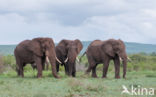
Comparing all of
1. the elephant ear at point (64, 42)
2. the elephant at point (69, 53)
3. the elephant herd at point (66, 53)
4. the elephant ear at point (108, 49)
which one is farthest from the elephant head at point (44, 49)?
the elephant ear at point (108, 49)

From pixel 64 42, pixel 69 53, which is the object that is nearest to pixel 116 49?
pixel 69 53

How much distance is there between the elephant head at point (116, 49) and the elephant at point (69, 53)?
5.78 ft

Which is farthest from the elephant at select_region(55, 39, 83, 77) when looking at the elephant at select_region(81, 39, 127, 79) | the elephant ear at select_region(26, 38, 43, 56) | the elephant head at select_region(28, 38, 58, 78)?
the elephant ear at select_region(26, 38, 43, 56)

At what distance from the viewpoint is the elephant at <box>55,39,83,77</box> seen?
76.4ft

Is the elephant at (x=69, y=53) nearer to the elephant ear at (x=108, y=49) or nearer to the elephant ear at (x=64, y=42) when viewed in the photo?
the elephant ear at (x=64, y=42)

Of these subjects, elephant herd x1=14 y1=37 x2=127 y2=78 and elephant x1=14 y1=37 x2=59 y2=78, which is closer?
elephant x1=14 y1=37 x2=59 y2=78

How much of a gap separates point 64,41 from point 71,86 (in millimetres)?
9309

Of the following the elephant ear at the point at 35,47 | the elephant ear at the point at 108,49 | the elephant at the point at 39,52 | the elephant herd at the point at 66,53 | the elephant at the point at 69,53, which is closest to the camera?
the elephant at the point at 39,52

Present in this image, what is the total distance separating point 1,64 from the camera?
2744 cm

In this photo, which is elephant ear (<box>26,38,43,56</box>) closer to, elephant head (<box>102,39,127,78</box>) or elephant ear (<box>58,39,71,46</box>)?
elephant ear (<box>58,39,71,46</box>)

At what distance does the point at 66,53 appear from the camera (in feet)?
80.3

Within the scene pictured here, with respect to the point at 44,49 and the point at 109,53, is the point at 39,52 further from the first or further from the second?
the point at 109,53

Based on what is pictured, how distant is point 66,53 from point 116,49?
11.2 ft

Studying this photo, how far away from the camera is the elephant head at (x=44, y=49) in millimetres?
21656
